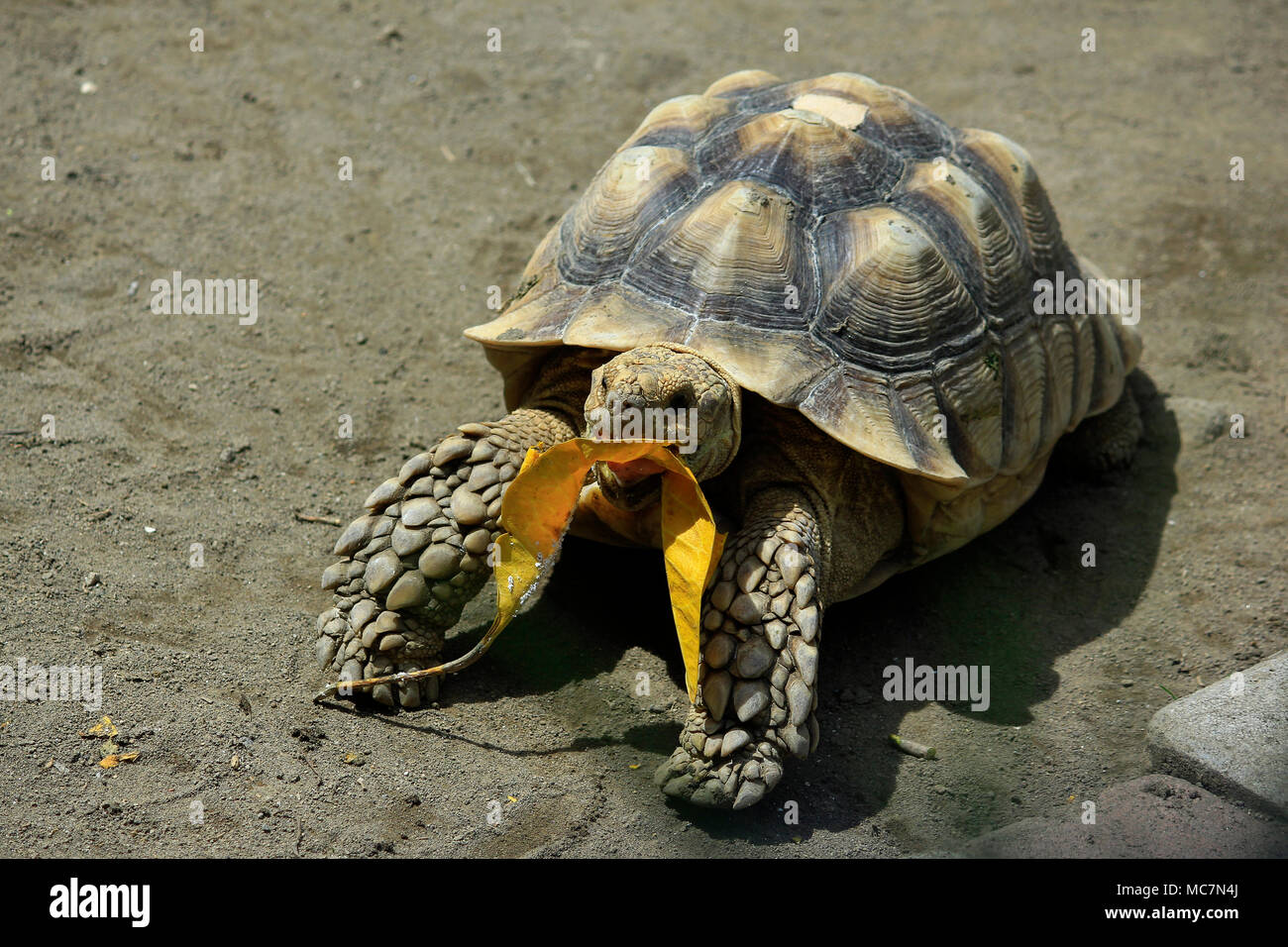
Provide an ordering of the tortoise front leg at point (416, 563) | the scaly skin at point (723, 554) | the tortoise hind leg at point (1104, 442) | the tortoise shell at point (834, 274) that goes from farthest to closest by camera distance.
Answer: the tortoise hind leg at point (1104, 442), the tortoise shell at point (834, 274), the tortoise front leg at point (416, 563), the scaly skin at point (723, 554)

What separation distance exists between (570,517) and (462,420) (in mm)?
1523

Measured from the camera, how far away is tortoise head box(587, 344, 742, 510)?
314cm

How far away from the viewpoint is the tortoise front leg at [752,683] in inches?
125

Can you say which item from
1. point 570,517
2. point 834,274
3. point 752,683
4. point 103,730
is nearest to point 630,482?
point 570,517

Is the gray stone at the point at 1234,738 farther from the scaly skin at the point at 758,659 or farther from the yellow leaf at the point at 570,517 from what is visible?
the yellow leaf at the point at 570,517

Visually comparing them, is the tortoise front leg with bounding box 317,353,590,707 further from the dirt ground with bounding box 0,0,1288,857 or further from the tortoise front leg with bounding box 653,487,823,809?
the tortoise front leg with bounding box 653,487,823,809

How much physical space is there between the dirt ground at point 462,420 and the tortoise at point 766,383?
0.27 metres

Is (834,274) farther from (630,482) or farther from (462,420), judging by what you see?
(462,420)

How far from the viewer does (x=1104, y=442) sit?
4.77 m

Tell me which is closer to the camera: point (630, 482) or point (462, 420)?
point (630, 482)

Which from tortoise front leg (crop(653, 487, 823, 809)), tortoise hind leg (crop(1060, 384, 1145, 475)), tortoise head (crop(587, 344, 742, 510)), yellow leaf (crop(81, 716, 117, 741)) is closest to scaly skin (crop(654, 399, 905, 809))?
tortoise front leg (crop(653, 487, 823, 809))

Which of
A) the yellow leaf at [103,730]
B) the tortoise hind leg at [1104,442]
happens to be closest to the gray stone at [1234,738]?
the tortoise hind leg at [1104,442]
